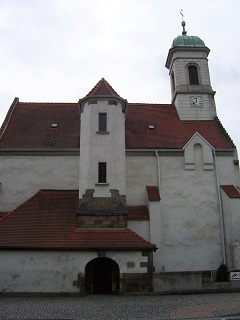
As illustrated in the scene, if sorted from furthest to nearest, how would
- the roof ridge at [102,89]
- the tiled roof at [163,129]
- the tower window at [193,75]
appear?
the tower window at [193,75]
the tiled roof at [163,129]
the roof ridge at [102,89]

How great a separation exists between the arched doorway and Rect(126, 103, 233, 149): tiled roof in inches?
332

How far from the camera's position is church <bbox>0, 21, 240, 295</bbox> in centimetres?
1622

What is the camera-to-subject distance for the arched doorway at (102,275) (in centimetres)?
1725

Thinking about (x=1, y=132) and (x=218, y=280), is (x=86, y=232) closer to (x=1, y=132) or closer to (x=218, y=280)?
(x=218, y=280)

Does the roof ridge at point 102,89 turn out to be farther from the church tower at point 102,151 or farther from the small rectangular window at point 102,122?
the small rectangular window at point 102,122

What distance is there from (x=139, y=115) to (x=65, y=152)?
23.4ft

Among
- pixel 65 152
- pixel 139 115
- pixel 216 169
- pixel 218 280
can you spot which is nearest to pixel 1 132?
pixel 65 152

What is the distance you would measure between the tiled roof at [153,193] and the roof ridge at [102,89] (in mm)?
6112

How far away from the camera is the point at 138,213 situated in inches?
817

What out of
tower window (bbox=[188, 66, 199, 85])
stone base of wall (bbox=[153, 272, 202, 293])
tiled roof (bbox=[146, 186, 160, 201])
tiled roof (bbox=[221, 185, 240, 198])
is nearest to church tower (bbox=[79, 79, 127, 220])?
tiled roof (bbox=[146, 186, 160, 201])

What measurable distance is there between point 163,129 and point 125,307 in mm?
15837

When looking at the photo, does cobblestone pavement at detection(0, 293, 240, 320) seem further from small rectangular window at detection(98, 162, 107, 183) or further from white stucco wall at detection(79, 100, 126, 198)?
small rectangular window at detection(98, 162, 107, 183)

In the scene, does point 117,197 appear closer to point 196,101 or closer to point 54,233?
point 54,233

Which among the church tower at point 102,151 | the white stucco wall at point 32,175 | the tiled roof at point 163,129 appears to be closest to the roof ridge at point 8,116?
the white stucco wall at point 32,175
